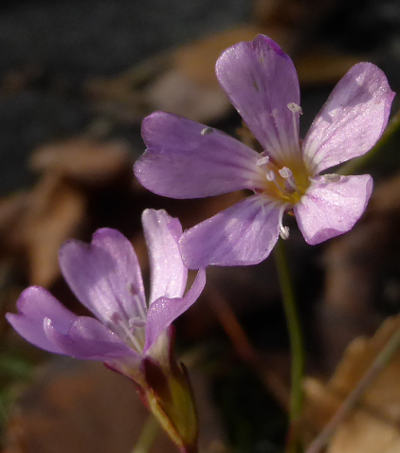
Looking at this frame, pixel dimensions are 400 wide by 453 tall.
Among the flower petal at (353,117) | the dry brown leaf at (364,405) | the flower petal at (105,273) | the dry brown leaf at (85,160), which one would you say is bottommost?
the dry brown leaf at (364,405)

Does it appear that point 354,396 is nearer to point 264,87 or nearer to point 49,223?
point 264,87

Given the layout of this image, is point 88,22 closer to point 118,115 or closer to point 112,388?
point 118,115

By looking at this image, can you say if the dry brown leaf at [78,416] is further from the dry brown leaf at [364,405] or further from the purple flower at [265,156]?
the purple flower at [265,156]

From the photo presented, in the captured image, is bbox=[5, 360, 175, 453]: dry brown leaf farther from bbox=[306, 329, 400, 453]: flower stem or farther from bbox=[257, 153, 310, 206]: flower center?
bbox=[257, 153, 310, 206]: flower center

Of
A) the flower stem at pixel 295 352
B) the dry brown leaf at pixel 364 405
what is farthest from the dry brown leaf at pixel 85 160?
the flower stem at pixel 295 352

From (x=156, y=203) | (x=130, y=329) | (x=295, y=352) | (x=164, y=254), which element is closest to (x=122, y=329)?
(x=130, y=329)

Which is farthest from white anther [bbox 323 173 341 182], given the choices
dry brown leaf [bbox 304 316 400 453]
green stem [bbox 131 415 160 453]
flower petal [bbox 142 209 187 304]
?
green stem [bbox 131 415 160 453]
